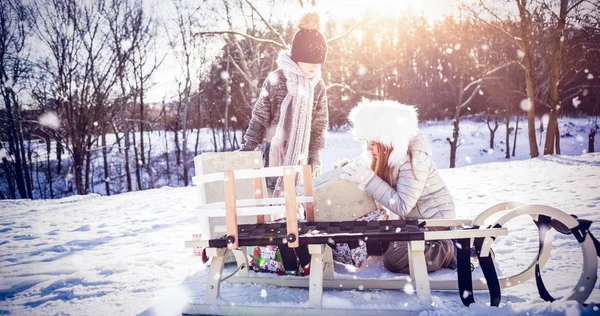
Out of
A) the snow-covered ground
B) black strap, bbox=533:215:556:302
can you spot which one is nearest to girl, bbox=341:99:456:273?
the snow-covered ground

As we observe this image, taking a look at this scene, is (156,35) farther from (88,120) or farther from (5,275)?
(5,275)

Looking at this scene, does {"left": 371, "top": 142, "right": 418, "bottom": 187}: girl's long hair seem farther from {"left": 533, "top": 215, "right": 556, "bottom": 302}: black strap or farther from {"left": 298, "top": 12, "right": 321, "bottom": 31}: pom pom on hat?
{"left": 298, "top": 12, "right": 321, "bottom": 31}: pom pom on hat

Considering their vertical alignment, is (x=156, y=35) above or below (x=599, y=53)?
above

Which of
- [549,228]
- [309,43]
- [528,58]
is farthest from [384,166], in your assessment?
[528,58]

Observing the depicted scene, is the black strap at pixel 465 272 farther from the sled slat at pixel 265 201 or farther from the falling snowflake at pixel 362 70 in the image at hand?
the falling snowflake at pixel 362 70

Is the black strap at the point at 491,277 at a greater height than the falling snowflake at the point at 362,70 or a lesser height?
lesser

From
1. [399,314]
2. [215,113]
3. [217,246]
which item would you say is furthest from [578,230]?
[215,113]

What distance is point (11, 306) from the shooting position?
2420mm

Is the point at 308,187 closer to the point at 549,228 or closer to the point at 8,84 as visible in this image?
the point at 549,228

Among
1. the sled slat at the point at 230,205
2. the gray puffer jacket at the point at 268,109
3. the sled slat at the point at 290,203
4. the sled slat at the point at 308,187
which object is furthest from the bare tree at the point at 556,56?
the sled slat at the point at 230,205

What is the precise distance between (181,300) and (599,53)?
16725 mm

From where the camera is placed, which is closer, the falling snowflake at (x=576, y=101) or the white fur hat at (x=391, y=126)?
the white fur hat at (x=391, y=126)

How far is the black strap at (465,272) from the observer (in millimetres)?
1906

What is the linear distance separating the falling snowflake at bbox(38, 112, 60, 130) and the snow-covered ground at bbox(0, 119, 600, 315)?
8.11 m
